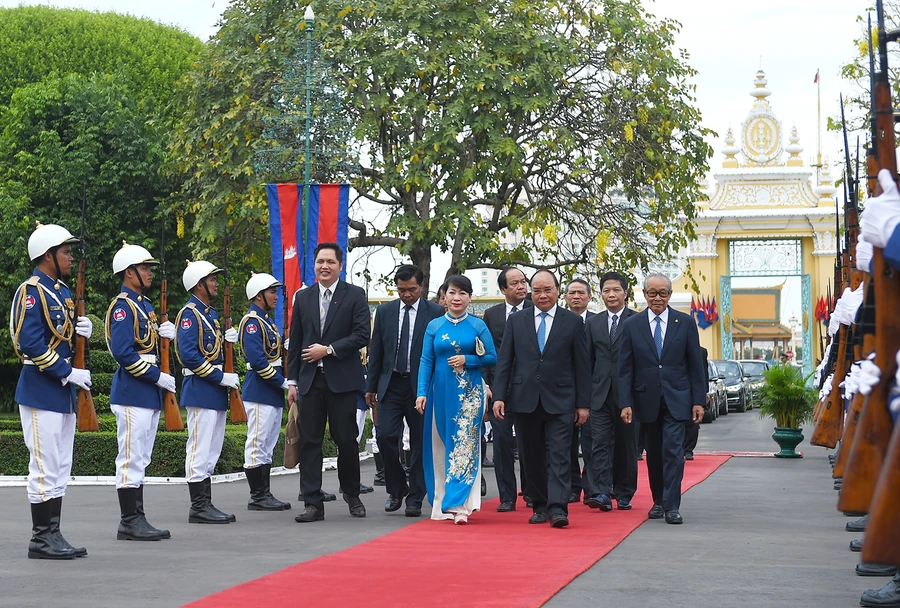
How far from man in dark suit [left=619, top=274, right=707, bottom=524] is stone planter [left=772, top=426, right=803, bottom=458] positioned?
8.67m

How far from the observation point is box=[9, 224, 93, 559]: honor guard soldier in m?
8.00

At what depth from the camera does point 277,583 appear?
6914 millimetres

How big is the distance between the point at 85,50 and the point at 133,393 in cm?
2655

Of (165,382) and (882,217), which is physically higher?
(882,217)

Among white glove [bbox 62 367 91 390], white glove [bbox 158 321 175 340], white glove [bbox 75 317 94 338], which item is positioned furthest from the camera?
white glove [bbox 158 321 175 340]

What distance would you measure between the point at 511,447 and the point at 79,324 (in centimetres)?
394

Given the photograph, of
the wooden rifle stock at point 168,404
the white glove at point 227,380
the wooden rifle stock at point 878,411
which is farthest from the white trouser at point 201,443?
the wooden rifle stock at point 878,411

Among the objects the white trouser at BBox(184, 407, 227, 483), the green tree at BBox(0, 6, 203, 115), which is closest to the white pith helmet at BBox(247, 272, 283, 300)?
the white trouser at BBox(184, 407, 227, 483)

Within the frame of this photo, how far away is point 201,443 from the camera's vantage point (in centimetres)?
1013

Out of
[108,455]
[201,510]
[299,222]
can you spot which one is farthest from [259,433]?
[299,222]

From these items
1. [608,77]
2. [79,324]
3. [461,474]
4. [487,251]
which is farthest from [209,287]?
[608,77]

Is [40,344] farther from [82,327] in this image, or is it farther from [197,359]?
[197,359]

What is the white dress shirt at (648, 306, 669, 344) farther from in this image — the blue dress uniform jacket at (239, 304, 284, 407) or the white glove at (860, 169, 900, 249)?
the white glove at (860, 169, 900, 249)

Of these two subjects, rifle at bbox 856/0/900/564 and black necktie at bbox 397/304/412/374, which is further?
black necktie at bbox 397/304/412/374
